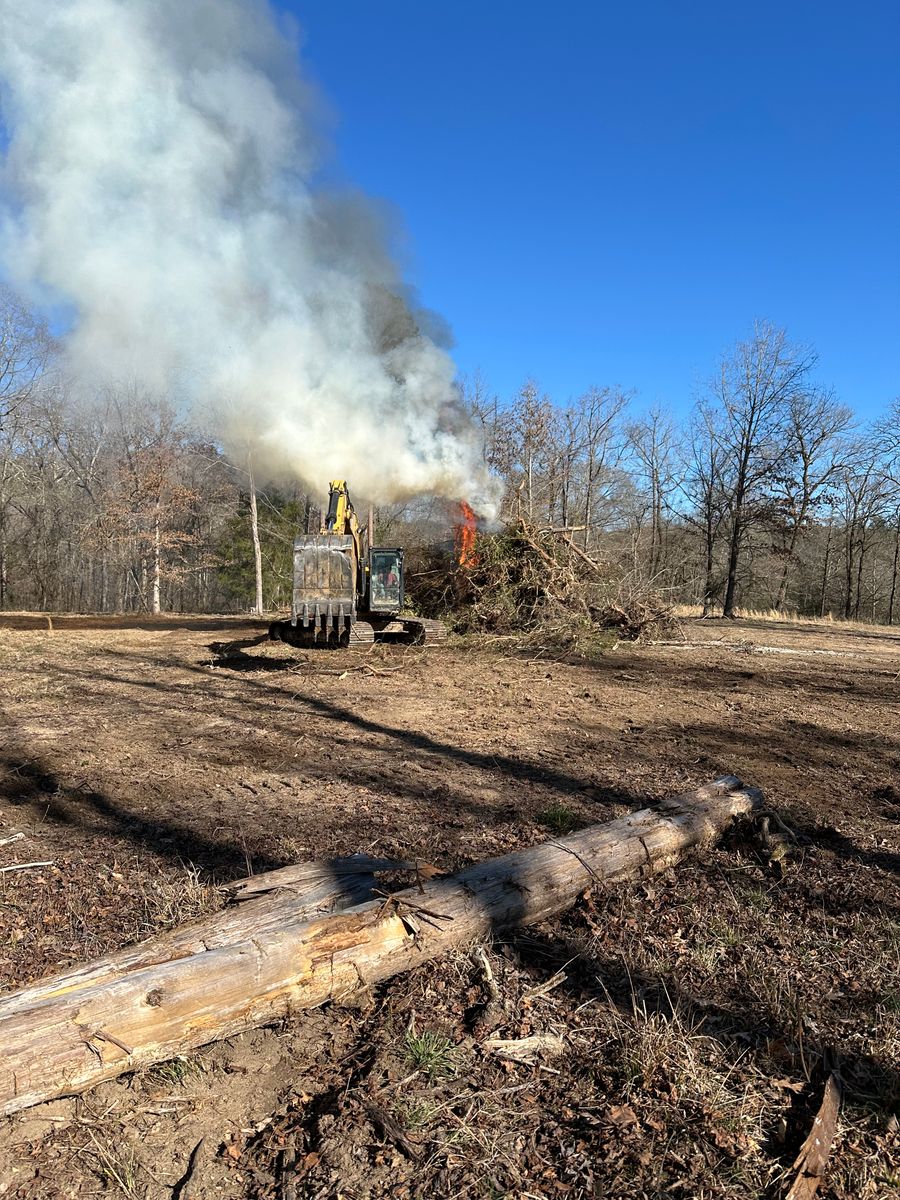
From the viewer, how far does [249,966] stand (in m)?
2.64

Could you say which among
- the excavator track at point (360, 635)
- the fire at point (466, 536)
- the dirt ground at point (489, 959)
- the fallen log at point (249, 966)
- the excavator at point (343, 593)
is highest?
the fire at point (466, 536)

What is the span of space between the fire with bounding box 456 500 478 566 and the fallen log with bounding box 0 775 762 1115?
11350mm

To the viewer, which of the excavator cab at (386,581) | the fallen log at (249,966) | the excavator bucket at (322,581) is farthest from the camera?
the excavator cab at (386,581)

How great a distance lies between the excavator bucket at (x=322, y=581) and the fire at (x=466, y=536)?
3199 mm

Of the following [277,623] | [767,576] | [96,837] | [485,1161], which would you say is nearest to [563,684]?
[277,623]

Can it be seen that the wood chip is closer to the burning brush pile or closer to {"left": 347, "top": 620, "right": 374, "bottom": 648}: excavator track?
{"left": 347, "top": 620, "right": 374, "bottom": 648}: excavator track

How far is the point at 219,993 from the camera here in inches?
101

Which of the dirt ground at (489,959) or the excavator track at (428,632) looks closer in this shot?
the dirt ground at (489,959)

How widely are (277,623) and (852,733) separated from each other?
9884 mm

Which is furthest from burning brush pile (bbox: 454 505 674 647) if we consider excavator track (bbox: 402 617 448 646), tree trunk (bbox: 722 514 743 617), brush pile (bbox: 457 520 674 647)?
tree trunk (bbox: 722 514 743 617)

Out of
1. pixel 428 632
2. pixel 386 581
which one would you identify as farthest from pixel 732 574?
pixel 386 581

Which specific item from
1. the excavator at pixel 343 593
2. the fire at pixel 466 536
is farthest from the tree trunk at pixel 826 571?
the excavator at pixel 343 593

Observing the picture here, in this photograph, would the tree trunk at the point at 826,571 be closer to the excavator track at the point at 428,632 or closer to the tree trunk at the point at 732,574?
the tree trunk at the point at 732,574

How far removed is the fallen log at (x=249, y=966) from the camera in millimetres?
2242
